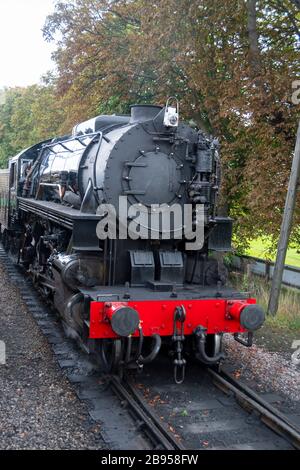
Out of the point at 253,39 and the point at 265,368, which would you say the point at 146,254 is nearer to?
the point at 265,368

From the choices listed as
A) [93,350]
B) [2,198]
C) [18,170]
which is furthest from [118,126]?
[2,198]

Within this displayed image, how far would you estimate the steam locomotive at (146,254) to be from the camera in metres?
5.32

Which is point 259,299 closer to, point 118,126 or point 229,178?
point 229,178

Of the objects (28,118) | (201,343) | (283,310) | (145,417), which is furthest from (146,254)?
(28,118)

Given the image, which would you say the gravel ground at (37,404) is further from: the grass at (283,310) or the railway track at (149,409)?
the grass at (283,310)

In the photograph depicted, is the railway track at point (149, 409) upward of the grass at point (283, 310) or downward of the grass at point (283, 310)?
downward

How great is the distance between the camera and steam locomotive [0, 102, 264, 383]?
532cm

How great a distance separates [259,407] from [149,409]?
1.07 m

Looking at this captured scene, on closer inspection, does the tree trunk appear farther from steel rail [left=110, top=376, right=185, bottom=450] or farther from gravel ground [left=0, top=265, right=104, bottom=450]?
steel rail [left=110, top=376, right=185, bottom=450]

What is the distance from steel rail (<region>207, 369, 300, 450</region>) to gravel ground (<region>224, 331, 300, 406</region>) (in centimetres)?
27

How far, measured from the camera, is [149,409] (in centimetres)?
472

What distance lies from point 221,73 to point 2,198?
705 cm

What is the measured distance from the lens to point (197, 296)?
5605 millimetres

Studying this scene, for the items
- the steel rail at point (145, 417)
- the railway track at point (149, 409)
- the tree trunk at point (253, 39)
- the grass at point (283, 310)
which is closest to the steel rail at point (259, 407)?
the railway track at point (149, 409)
